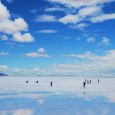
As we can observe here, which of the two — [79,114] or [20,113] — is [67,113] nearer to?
[79,114]

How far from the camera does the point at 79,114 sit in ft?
83.6

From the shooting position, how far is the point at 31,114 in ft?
82.4

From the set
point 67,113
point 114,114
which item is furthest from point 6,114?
point 114,114

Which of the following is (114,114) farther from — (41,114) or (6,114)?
(6,114)

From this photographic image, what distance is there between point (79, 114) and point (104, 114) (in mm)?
2297

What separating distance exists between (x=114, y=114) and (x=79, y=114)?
10.5 ft

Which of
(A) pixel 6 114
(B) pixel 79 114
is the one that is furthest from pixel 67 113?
(A) pixel 6 114

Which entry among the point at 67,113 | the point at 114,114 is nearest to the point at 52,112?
the point at 67,113

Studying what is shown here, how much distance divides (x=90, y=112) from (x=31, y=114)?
574cm

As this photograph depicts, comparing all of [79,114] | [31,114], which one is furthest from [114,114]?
[31,114]

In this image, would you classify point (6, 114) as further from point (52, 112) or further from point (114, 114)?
point (114, 114)

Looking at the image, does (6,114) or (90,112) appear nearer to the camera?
(6,114)

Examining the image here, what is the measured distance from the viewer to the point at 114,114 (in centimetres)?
2539

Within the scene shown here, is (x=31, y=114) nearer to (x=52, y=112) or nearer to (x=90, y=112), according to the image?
(x=52, y=112)
